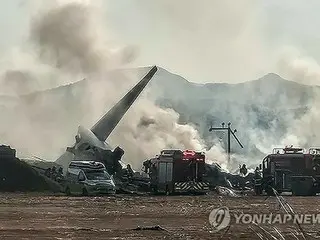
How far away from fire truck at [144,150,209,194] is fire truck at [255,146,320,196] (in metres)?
4.57

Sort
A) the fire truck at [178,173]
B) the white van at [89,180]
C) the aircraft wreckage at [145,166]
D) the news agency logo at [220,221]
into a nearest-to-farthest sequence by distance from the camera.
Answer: the news agency logo at [220,221]
the white van at [89,180]
the fire truck at [178,173]
the aircraft wreckage at [145,166]

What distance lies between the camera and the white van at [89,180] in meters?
43.8

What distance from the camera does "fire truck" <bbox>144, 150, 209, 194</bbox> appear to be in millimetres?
50719

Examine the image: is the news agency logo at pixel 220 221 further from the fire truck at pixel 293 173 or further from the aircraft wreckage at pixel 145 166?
the fire truck at pixel 293 173

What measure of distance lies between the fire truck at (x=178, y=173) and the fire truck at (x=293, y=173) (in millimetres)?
4572

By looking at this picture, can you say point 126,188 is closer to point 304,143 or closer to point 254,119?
point 304,143

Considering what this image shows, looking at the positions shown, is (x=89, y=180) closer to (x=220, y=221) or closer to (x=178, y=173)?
(x=178, y=173)

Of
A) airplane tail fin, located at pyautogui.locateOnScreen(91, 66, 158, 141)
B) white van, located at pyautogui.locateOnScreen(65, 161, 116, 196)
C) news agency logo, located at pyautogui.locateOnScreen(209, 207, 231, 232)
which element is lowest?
news agency logo, located at pyautogui.locateOnScreen(209, 207, 231, 232)

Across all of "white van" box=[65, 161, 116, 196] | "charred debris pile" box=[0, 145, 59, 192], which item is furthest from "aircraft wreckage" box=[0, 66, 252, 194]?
"charred debris pile" box=[0, 145, 59, 192]

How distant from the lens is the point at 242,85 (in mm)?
196250

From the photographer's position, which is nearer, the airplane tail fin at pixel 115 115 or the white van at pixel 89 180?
the white van at pixel 89 180

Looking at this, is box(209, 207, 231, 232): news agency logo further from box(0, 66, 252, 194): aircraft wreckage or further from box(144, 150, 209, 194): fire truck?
box(144, 150, 209, 194): fire truck

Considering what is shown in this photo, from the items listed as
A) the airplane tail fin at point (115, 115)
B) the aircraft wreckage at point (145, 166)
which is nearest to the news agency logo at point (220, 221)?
the aircraft wreckage at point (145, 166)

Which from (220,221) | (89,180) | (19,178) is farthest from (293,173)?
→ (220,221)
